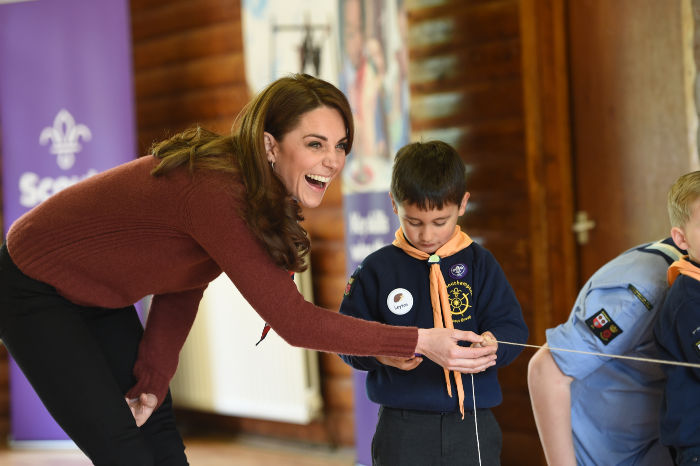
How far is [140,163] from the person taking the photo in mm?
1618

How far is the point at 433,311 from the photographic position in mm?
1824

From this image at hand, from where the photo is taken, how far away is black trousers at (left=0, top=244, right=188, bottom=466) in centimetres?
155

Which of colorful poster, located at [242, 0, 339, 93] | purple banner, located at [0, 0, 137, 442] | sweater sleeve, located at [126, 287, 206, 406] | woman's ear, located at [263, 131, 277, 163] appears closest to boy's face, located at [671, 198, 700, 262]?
woman's ear, located at [263, 131, 277, 163]

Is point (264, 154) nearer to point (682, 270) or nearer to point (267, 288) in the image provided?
point (267, 288)

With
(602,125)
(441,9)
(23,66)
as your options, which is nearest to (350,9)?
(441,9)

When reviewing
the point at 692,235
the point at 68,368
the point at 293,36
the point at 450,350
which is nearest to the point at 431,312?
the point at 450,350

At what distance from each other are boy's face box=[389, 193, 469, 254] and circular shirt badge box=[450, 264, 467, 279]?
0.21ft

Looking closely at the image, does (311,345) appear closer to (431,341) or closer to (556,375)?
(431,341)

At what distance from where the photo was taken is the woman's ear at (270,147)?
1665mm

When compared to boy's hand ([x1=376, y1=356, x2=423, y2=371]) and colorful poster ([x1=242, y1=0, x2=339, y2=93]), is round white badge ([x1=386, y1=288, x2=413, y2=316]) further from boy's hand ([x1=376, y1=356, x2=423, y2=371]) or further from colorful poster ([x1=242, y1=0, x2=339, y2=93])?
colorful poster ([x1=242, y1=0, x2=339, y2=93])

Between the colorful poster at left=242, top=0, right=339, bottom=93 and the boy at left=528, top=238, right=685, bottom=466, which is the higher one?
the colorful poster at left=242, top=0, right=339, bottom=93

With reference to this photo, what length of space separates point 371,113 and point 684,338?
5.81 ft

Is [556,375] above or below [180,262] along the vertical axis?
below

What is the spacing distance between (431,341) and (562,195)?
1.79 metres
